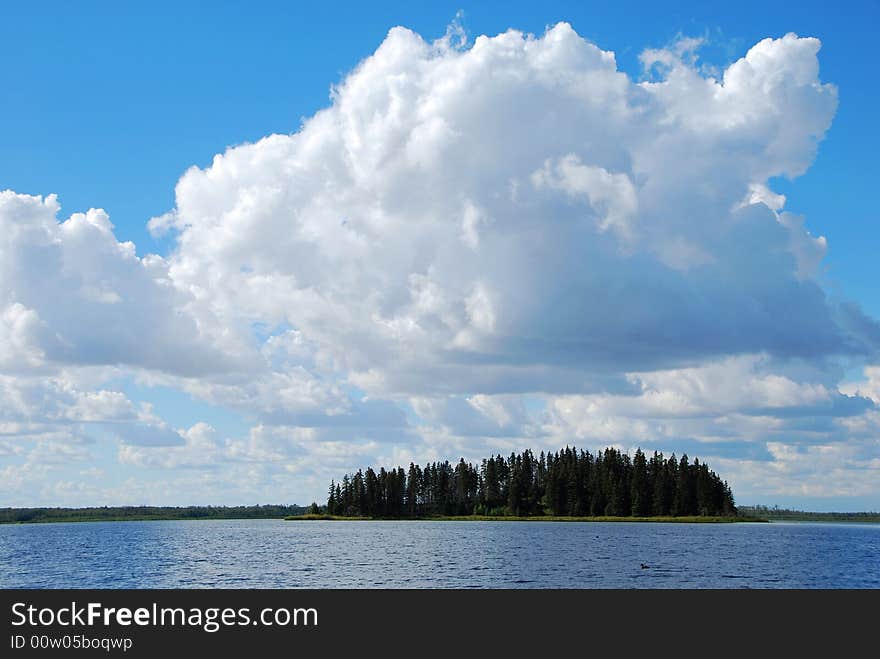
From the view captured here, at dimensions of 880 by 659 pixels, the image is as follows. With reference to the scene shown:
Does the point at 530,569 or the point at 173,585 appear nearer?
the point at 173,585

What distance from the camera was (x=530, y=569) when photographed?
4176 inches
